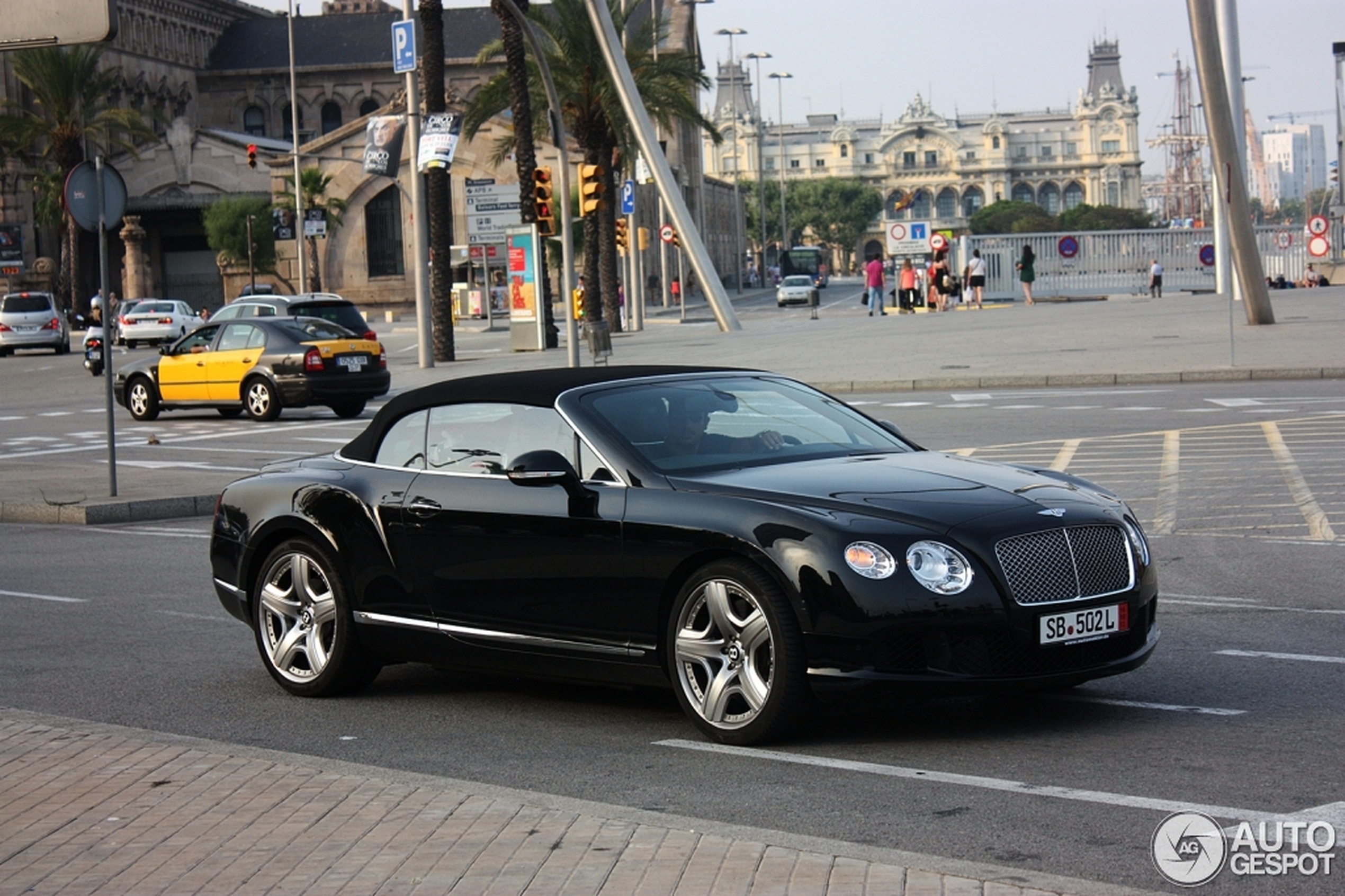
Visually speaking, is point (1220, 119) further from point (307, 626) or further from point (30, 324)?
point (30, 324)

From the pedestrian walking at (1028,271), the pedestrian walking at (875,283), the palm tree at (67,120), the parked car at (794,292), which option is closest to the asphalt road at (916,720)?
the pedestrian walking at (1028,271)

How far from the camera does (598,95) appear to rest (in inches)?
1884

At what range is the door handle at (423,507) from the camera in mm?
7328

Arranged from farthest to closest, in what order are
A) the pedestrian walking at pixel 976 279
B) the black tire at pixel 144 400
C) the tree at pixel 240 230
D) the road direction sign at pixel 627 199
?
the tree at pixel 240 230
the road direction sign at pixel 627 199
the pedestrian walking at pixel 976 279
the black tire at pixel 144 400

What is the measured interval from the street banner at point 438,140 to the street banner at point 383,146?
524 cm

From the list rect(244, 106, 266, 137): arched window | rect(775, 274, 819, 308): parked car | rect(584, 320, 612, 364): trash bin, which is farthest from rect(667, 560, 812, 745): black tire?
rect(244, 106, 266, 137): arched window

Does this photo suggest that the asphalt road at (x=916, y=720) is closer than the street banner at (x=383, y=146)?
Yes

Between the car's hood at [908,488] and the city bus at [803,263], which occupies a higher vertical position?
the city bus at [803,263]

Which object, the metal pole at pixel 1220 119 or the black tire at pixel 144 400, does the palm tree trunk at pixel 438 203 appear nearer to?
the black tire at pixel 144 400

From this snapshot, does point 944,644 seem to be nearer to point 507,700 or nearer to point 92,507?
point 507,700

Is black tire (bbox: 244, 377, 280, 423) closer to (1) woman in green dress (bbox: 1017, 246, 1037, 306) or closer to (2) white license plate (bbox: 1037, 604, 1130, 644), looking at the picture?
(2) white license plate (bbox: 1037, 604, 1130, 644)

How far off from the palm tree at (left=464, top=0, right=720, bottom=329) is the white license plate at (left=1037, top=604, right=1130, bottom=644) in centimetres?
3934

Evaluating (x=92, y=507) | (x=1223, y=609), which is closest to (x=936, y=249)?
(x=92, y=507)

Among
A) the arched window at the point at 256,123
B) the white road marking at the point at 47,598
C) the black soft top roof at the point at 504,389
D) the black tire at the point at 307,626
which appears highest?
the arched window at the point at 256,123
